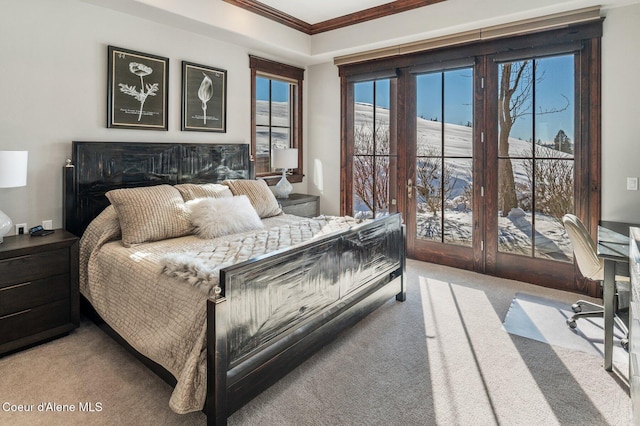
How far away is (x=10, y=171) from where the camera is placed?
101 inches

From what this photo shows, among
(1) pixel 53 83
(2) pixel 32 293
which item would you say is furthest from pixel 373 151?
(2) pixel 32 293

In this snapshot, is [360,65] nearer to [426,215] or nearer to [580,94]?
[426,215]

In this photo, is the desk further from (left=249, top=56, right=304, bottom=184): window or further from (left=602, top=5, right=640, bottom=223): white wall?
(left=249, top=56, right=304, bottom=184): window

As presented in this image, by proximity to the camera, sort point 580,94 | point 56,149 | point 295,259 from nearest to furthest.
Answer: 1. point 295,259
2. point 56,149
3. point 580,94

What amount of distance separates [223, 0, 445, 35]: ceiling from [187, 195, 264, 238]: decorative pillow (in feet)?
7.12

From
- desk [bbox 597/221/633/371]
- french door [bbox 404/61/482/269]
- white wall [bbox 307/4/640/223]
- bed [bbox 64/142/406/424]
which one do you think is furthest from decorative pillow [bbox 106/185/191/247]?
white wall [bbox 307/4/640/223]

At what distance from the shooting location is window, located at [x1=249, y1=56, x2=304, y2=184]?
4809 mm

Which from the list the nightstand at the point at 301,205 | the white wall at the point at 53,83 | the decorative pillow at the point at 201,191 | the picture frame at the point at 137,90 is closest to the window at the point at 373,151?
the nightstand at the point at 301,205

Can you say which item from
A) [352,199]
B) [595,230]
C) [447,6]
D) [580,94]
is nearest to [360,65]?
[447,6]

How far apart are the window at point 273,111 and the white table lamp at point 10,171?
2488 millimetres

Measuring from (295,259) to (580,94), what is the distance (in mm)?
3160

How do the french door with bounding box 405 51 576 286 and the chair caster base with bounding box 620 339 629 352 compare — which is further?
the french door with bounding box 405 51 576 286

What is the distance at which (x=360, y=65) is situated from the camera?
4.96 m

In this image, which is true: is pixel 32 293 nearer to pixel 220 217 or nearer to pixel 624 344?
pixel 220 217
